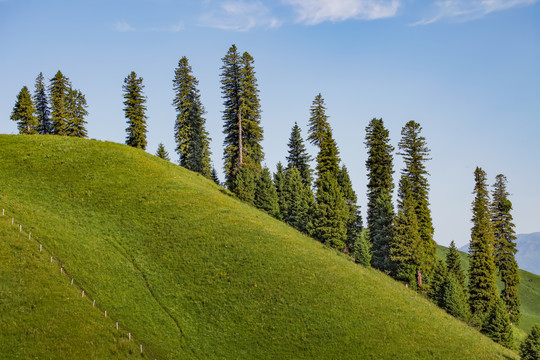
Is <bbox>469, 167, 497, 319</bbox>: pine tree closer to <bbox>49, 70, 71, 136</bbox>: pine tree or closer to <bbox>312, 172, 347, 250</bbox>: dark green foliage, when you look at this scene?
<bbox>312, 172, 347, 250</bbox>: dark green foliage

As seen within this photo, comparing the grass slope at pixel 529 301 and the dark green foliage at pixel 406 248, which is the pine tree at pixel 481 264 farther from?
the grass slope at pixel 529 301

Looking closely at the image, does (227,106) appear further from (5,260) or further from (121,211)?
(5,260)

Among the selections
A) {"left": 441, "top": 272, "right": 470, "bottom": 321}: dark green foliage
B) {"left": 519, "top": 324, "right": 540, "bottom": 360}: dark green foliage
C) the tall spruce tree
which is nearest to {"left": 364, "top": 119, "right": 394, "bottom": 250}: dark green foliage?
the tall spruce tree

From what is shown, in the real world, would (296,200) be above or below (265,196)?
above

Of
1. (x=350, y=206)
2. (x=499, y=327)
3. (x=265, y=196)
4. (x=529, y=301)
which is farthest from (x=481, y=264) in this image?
(x=529, y=301)

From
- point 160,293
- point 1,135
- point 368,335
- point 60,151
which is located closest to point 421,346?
point 368,335

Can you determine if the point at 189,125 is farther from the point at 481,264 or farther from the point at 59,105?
the point at 481,264

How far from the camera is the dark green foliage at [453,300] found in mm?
51156

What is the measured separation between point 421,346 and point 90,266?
29658 mm

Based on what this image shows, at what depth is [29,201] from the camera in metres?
45.2

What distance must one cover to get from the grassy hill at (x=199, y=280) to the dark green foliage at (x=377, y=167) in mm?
21817

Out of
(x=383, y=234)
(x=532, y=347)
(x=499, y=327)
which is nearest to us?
(x=532, y=347)

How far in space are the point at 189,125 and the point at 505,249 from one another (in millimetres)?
65169

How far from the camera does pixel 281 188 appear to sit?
80.3m
